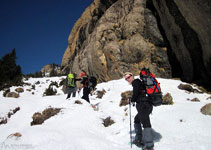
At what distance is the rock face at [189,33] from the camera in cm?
972

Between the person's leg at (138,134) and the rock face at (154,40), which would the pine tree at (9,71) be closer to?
the rock face at (154,40)

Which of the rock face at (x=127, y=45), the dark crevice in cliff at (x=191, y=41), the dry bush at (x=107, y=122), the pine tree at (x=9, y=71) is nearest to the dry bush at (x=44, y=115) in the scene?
the dry bush at (x=107, y=122)

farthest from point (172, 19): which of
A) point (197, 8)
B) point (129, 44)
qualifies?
point (129, 44)

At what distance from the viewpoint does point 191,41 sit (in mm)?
12141

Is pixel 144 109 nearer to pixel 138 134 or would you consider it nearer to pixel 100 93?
pixel 138 134

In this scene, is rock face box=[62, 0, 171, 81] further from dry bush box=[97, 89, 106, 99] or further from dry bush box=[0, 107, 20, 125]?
dry bush box=[0, 107, 20, 125]

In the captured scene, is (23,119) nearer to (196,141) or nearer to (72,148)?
(72,148)

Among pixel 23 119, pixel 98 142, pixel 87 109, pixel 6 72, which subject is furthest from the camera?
pixel 6 72

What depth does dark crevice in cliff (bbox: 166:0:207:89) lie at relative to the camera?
38.5 feet

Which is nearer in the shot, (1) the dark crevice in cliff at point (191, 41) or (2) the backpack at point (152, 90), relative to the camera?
(2) the backpack at point (152, 90)

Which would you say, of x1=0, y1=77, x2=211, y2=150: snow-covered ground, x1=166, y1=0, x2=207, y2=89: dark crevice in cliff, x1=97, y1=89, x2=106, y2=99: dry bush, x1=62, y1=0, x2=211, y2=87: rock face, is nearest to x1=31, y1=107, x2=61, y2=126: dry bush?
x1=0, y1=77, x2=211, y2=150: snow-covered ground

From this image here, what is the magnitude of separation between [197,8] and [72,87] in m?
10.2

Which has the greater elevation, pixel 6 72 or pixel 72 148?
pixel 6 72

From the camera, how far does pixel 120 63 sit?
53.1ft
